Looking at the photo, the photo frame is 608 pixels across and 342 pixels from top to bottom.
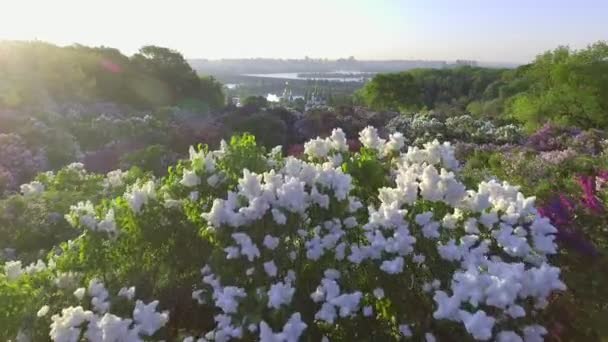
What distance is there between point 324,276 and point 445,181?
1.01m

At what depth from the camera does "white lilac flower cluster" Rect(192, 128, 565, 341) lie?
10.0 feet

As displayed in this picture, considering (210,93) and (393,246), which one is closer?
(393,246)

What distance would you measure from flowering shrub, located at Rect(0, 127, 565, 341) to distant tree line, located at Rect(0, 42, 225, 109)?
53.1 ft

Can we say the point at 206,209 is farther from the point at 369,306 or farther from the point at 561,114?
the point at 561,114

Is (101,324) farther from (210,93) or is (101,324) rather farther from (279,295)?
(210,93)

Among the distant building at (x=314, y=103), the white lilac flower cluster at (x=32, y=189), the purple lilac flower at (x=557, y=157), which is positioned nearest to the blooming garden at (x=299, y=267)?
the white lilac flower cluster at (x=32, y=189)

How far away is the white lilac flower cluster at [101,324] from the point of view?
3004 millimetres

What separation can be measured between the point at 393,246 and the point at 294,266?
68 cm

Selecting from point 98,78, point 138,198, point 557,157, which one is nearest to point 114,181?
point 138,198

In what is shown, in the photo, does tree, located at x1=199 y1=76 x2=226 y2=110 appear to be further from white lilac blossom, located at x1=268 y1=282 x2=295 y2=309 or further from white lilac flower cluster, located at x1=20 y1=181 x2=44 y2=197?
white lilac blossom, located at x1=268 y1=282 x2=295 y2=309

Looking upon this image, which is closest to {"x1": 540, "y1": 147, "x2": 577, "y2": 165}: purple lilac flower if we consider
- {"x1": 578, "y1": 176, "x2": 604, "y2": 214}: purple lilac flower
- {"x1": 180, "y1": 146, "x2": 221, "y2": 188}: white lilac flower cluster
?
{"x1": 578, "y1": 176, "x2": 604, "y2": 214}: purple lilac flower

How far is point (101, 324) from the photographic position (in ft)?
9.86

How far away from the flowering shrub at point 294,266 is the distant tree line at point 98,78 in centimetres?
1620

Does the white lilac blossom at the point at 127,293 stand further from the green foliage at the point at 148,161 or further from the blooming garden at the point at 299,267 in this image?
the green foliage at the point at 148,161
